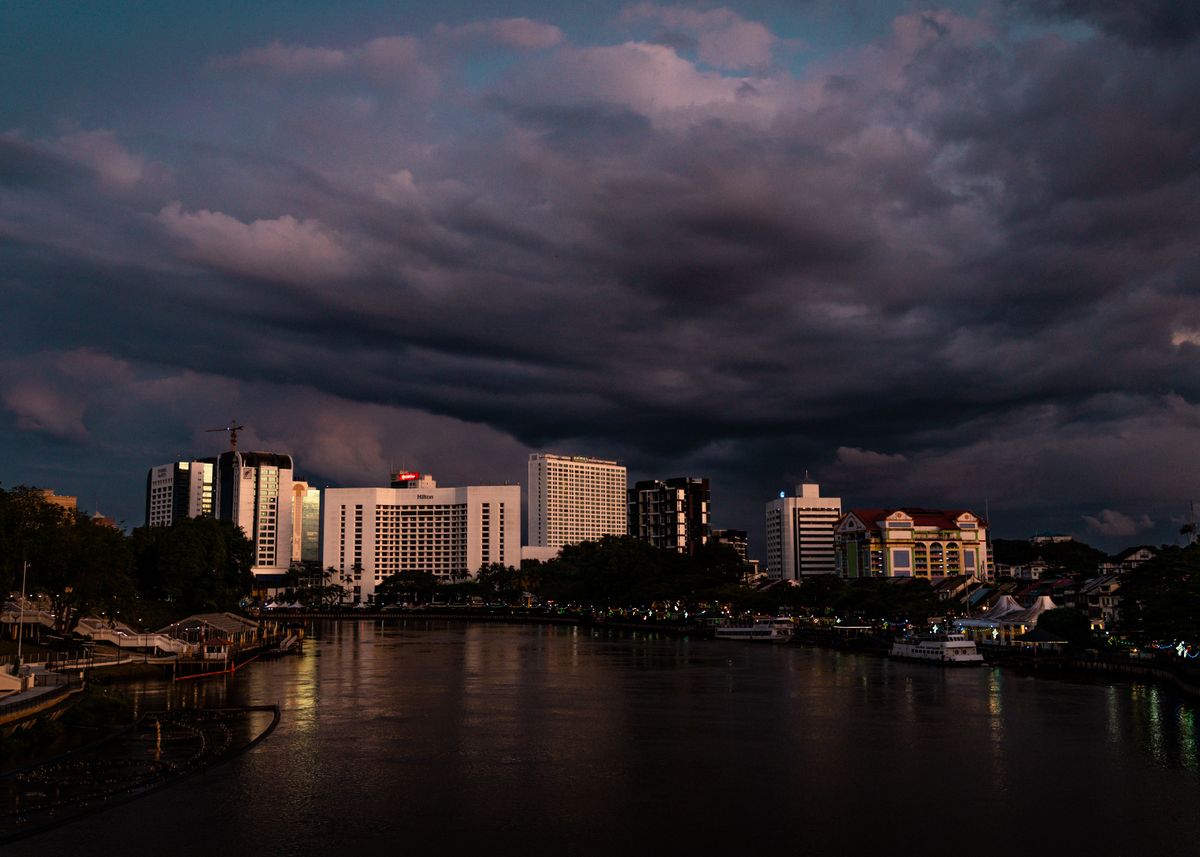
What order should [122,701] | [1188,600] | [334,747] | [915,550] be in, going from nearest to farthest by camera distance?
[334,747] → [122,701] → [1188,600] → [915,550]

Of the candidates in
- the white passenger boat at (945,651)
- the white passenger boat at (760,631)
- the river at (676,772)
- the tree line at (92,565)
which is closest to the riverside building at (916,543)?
the white passenger boat at (760,631)

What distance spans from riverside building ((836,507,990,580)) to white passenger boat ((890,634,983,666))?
9643 cm

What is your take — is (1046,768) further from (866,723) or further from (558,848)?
(558,848)

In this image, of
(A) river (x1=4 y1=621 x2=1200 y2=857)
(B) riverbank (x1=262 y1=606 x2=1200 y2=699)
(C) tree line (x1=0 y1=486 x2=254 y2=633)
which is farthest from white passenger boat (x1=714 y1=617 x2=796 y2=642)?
(C) tree line (x1=0 y1=486 x2=254 y2=633)

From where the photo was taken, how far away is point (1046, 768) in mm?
42469

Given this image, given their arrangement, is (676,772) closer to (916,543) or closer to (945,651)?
(945,651)

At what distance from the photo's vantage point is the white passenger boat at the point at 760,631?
5123 inches

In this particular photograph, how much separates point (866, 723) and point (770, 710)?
22.9 ft

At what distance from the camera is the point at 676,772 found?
41406 millimetres

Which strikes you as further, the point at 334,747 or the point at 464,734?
the point at 464,734

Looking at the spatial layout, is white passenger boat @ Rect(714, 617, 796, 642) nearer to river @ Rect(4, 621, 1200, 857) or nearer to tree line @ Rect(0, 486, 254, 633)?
river @ Rect(4, 621, 1200, 857)

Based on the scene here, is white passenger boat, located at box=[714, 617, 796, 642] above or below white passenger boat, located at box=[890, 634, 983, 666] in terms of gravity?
below

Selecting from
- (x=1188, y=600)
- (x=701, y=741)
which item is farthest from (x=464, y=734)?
(x=1188, y=600)

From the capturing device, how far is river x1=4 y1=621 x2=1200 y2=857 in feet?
104
